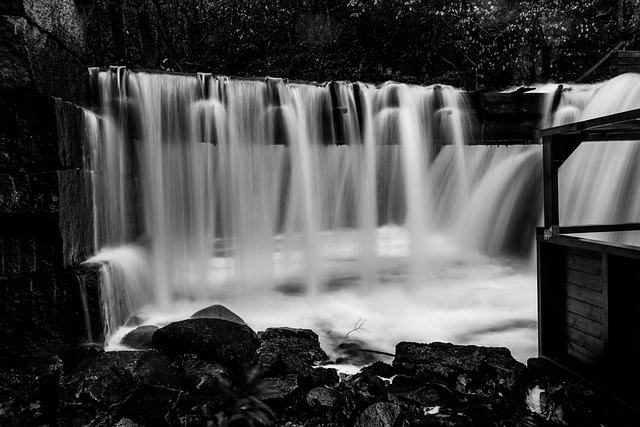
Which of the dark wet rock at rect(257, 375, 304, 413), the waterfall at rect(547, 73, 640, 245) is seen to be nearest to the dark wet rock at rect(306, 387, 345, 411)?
the dark wet rock at rect(257, 375, 304, 413)

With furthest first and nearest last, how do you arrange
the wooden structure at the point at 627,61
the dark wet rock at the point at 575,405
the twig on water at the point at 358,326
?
the wooden structure at the point at 627,61 < the twig on water at the point at 358,326 < the dark wet rock at the point at 575,405

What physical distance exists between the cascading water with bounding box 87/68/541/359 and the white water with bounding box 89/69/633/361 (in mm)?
25

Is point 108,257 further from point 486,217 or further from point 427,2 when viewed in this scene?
point 427,2

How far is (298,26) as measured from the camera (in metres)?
Result: 15.8

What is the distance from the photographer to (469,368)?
16.2 ft

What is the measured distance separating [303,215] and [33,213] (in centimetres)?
482

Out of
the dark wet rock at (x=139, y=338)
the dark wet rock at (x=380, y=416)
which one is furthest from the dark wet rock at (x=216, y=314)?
the dark wet rock at (x=380, y=416)

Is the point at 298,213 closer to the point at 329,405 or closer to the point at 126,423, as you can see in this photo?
the point at 329,405

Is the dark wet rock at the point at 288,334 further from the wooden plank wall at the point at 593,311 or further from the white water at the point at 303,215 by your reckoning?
the wooden plank wall at the point at 593,311

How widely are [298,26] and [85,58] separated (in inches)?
387

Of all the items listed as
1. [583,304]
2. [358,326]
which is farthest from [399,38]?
[583,304]

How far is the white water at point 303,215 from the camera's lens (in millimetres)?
7156

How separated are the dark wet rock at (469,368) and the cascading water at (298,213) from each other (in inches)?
36.9

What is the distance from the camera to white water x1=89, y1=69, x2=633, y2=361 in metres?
7.16
